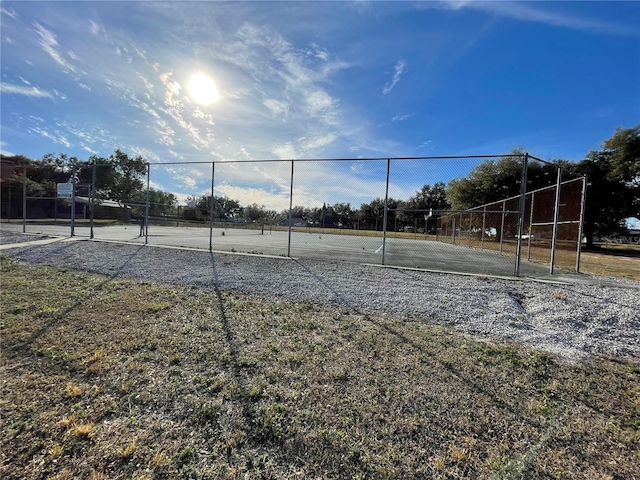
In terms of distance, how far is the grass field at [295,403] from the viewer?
1.55m

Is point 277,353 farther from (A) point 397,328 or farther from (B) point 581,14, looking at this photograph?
(B) point 581,14

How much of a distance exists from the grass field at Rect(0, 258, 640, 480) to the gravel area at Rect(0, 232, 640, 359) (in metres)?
0.65

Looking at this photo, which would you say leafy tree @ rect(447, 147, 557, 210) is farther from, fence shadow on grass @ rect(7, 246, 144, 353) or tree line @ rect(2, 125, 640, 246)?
fence shadow on grass @ rect(7, 246, 144, 353)

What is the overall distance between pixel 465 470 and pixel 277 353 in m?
1.70

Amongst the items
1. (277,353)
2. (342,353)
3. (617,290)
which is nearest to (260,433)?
(277,353)

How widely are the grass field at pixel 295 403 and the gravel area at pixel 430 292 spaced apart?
0.65 meters

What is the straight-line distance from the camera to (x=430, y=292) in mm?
5145

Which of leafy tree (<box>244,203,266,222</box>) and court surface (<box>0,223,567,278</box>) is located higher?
leafy tree (<box>244,203,266,222</box>)

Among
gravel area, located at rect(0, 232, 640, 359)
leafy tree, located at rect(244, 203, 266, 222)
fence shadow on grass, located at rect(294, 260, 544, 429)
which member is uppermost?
leafy tree, located at rect(244, 203, 266, 222)

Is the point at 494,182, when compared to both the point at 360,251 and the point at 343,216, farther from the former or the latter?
the point at 360,251

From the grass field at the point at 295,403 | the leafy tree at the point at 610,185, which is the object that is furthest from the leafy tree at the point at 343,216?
the leafy tree at the point at 610,185

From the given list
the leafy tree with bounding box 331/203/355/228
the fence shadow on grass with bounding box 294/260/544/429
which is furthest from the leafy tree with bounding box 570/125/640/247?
the fence shadow on grass with bounding box 294/260/544/429

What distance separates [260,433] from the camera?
68.8 inches

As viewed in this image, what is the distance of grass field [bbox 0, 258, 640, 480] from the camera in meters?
1.55
